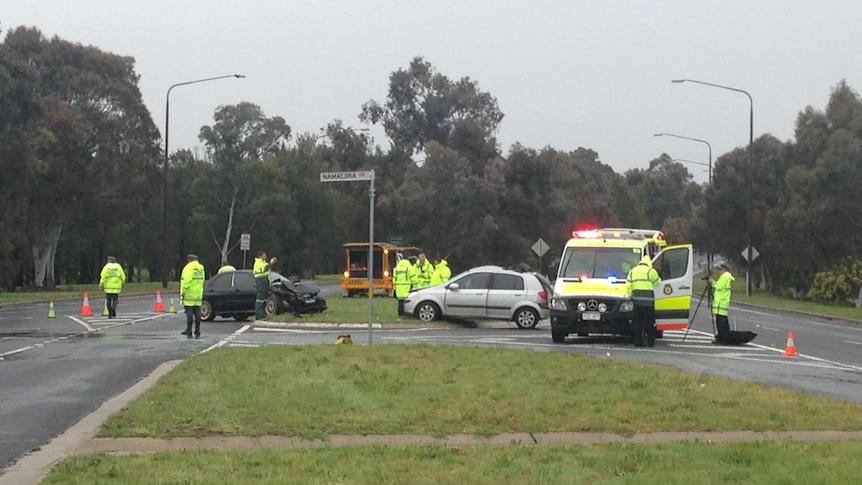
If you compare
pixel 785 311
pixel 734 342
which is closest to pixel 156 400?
pixel 734 342

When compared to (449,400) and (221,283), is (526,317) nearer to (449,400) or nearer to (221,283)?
(221,283)

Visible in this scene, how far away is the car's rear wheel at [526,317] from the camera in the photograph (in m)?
27.1

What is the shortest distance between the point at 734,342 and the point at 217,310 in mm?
13348

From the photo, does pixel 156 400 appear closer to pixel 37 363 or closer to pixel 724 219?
pixel 37 363

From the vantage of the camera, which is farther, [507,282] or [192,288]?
[507,282]

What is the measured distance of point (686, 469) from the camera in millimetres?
8234

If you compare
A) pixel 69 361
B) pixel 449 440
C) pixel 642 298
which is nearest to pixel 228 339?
pixel 69 361

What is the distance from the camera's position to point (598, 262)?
23000 mm

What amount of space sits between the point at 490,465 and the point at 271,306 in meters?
21.6

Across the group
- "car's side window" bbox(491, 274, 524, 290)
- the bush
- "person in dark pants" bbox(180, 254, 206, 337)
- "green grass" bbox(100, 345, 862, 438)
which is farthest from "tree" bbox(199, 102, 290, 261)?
"green grass" bbox(100, 345, 862, 438)

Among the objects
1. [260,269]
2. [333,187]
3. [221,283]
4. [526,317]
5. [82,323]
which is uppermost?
[333,187]

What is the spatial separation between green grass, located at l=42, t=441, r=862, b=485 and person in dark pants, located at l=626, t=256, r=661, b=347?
1180 cm

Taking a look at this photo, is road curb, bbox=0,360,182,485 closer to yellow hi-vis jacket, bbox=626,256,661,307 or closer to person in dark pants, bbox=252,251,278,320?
yellow hi-vis jacket, bbox=626,256,661,307

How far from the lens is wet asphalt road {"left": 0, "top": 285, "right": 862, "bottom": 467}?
12.5 meters
